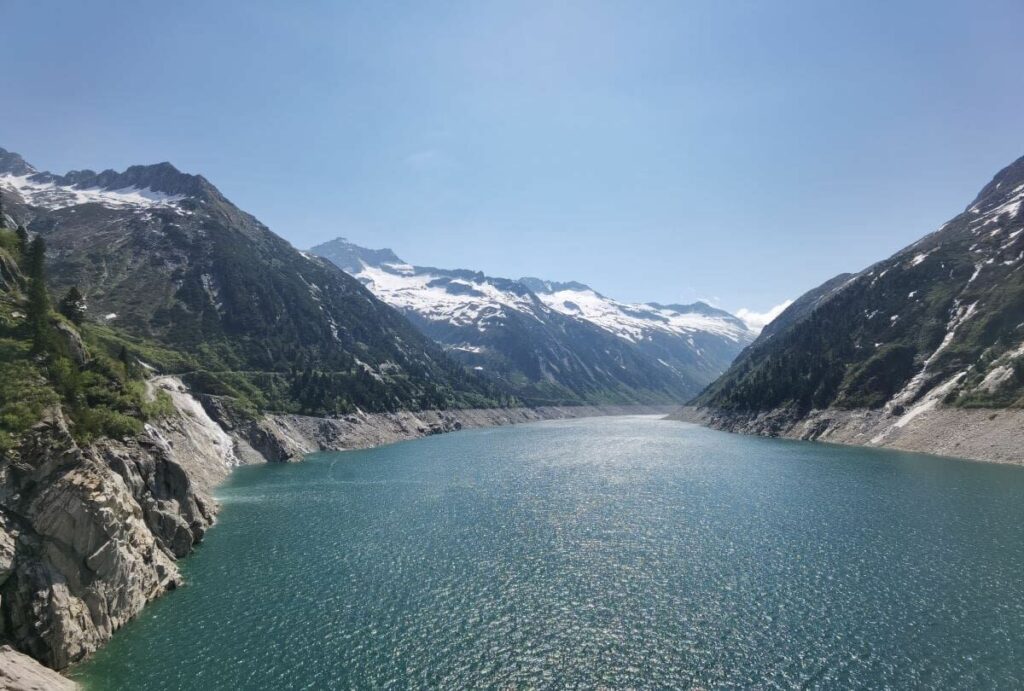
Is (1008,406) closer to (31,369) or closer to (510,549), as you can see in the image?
(510,549)

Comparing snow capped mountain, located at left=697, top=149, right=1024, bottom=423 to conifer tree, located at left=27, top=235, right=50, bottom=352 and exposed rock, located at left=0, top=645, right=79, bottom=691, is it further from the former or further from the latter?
conifer tree, located at left=27, top=235, right=50, bottom=352

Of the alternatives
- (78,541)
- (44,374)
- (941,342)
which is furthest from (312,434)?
(941,342)

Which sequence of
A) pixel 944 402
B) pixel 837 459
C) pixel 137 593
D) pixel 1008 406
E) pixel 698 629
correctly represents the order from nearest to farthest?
1. pixel 698 629
2. pixel 137 593
3. pixel 1008 406
4. pixel 837 459
5. pixel 944 402

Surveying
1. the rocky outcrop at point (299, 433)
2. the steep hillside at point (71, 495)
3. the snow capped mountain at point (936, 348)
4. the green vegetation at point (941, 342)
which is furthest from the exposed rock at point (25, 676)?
the snow capped mountain at point (936, 348)

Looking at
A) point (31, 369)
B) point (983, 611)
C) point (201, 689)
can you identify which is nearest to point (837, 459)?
point (983, 611)

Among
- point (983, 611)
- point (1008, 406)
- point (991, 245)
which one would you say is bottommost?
point (983, 611)

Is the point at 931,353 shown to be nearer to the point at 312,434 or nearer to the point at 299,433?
the point at 312,434

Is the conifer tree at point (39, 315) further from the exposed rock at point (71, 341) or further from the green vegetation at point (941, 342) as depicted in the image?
the green vegetation at point (941, 342)
